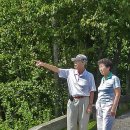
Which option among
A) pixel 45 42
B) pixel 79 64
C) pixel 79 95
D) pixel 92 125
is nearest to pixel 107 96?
pixel 79 95

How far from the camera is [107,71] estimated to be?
23.7ft

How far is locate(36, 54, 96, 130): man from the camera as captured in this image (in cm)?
786

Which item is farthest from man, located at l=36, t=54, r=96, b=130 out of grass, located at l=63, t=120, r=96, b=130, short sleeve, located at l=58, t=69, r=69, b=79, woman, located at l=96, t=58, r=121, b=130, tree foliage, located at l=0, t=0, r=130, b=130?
tree foliage, located at l=0, t=0, r=130, b=130

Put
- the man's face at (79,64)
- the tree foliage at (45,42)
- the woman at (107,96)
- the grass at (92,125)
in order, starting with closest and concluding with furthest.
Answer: the woman at (107,96)
the man's face at (79,64)
the grass at (92,125)
the tree foliage at (45,42)

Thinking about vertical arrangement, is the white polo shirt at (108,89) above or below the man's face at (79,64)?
below

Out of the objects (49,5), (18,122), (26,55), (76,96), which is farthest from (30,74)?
(76,96)

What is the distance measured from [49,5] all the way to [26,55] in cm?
227

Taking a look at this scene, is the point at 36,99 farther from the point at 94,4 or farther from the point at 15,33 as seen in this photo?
the point at 94,4

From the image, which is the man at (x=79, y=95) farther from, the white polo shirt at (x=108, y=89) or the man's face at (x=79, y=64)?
the white polo shirt at (x=108, y=89)

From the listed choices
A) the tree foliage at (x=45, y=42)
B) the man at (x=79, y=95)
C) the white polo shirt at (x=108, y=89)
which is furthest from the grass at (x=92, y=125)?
the white polo shirt at (x=108, y=89)

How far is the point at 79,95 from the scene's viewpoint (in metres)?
7.85

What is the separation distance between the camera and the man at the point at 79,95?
309 inches

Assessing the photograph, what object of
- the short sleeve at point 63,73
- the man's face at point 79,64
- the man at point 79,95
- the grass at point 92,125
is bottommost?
the grass at point 92,125

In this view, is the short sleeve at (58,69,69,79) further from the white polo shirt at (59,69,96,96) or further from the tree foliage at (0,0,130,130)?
the tree foliage at (0,0,130,130)
